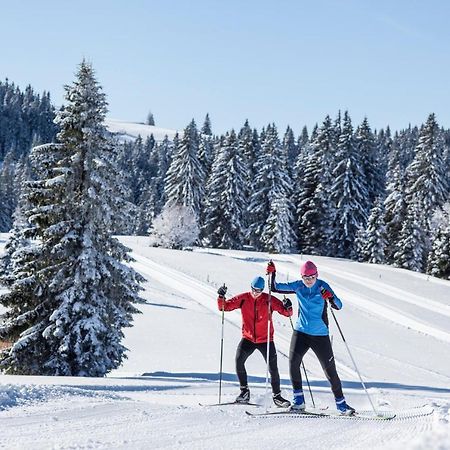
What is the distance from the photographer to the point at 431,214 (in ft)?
174

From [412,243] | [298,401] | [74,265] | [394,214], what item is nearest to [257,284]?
Answer: [298,401]

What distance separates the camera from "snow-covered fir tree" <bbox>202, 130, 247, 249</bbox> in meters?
59.0

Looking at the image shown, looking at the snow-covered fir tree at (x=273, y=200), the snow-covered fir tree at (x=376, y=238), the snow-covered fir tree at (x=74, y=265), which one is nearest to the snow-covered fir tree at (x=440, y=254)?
the snow-covered fir tree at (x=376, y=238)

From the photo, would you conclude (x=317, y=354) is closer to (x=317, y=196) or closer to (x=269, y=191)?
(x=317, y=196)

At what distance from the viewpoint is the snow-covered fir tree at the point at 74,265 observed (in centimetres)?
1476

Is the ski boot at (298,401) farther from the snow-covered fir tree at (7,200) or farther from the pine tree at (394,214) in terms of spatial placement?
the snow-covered fir tree at (7,200)

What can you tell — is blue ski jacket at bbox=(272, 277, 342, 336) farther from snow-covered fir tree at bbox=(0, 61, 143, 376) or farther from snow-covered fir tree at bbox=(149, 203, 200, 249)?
snow-covered fir tree at bbox=(149, 203, 200, 249)

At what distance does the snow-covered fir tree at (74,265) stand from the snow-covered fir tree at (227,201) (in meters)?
42.3

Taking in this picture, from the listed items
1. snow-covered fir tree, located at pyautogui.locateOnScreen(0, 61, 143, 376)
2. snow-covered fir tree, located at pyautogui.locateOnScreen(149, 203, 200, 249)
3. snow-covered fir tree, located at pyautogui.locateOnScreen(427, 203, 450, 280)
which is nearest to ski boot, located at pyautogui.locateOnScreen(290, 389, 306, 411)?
snow-covered fir tree, located at pyautogui.locateOnScreen(0, 61, 143, 376)

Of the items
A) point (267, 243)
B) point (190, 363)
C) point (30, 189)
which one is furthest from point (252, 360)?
point (267, 243)

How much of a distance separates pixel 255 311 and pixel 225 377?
8.14 metres

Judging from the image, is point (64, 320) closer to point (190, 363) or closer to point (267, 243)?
point (190, 363)

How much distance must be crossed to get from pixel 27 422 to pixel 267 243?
165 ft

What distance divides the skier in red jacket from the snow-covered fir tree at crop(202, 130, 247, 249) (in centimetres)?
5010
